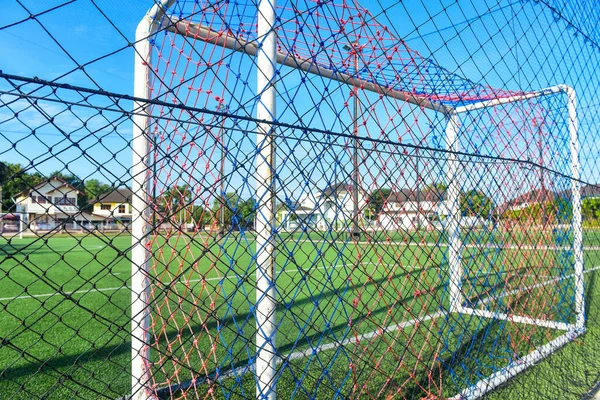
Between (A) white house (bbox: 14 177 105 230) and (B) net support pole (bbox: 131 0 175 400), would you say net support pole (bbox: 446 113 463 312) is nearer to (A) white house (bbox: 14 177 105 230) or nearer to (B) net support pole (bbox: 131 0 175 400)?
(B) net support pole (bbox: 131 0 175 400)

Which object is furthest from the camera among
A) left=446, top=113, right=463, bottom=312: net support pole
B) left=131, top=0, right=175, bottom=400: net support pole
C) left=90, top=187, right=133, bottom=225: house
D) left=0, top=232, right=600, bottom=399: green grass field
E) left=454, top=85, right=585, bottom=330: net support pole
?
left=454, top=85, right=585, bottom=330: net support pole

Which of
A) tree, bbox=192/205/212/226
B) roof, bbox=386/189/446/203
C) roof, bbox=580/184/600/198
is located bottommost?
tree, bbox=192/205/212/226

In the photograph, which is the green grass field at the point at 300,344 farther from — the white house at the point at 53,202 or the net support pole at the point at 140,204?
the white house at the point at 53,202

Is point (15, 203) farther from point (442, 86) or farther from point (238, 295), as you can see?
point (238, 295)

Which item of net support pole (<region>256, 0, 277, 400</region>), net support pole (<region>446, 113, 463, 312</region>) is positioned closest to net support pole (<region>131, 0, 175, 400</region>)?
net support pole (<region>256, 0, 277, 400</region>)

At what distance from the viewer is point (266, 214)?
177 centimetres

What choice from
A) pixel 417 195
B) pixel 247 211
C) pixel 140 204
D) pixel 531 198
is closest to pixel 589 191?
pixel 531 198

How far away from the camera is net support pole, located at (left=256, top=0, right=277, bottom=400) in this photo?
1.73m

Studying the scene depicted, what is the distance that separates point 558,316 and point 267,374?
3586mm

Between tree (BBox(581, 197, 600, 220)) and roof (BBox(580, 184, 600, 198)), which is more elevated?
roof (BBox(580, 184, 600, 198))

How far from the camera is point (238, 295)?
5.29 metres

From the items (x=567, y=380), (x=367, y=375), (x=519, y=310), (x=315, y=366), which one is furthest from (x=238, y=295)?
(x=567, y=380)

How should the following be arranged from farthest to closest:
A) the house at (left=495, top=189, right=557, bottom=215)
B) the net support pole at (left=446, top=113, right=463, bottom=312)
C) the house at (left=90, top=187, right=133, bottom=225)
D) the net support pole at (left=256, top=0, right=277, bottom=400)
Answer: the house at (left=495, top=189, right=557, bottom=215) < the net support pole at (left=446, top=113, right=463, bottom=312) < the net support pole at (left=256, top=0, right=277, bottom=400) < the house at (left=90, top=187, right=133, bottom=225)

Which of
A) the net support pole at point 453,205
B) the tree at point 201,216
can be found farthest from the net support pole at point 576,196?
the tree at point 201,216
